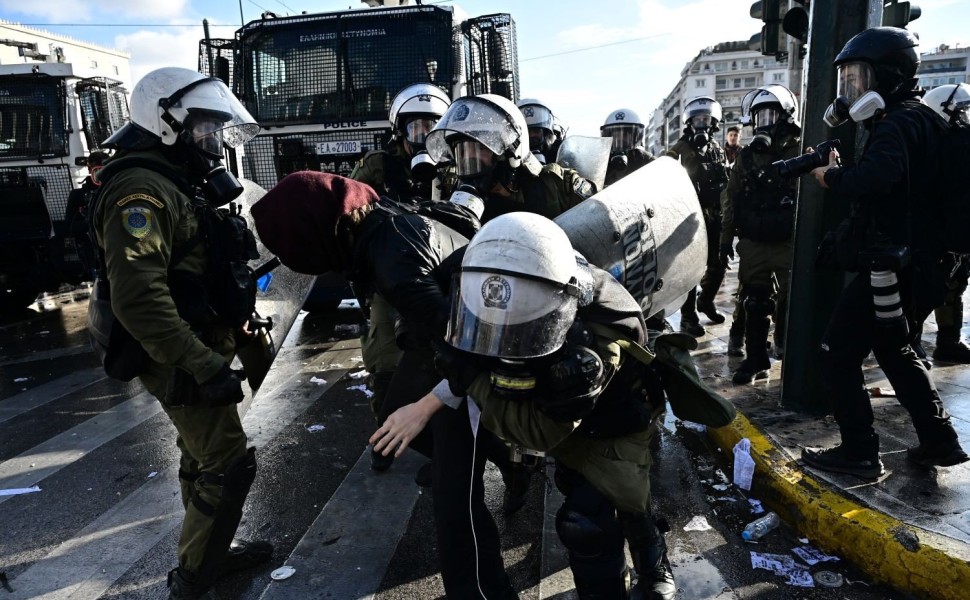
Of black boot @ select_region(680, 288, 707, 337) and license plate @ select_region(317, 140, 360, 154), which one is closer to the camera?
black boot @ select_region(680, 288, 707, 337)

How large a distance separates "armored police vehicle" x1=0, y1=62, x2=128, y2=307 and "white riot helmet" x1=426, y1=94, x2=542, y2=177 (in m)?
7.42

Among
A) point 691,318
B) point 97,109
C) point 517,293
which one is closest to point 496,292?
point 517,293

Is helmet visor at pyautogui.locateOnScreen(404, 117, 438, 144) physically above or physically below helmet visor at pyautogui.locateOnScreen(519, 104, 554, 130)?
below

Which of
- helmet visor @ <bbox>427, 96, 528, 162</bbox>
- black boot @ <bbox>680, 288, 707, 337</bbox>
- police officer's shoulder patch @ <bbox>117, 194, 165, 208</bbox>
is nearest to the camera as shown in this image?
police officer's shoulder patch @ <bbox>117, 194, 165, 208</bbox>

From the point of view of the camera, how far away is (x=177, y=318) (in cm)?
222

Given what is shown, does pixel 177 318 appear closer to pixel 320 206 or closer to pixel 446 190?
pixel 320 206

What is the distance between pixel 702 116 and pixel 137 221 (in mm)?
5696

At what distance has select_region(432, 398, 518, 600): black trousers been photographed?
2152 millimetres

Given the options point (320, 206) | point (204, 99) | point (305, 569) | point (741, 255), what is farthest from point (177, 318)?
point (741, 255)

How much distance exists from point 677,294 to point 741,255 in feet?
7.59

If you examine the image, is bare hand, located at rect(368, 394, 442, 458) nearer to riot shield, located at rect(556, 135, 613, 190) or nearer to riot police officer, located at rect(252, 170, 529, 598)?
riot police officer, located at rect(252, 170, 529, 598)

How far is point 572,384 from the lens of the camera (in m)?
1.72

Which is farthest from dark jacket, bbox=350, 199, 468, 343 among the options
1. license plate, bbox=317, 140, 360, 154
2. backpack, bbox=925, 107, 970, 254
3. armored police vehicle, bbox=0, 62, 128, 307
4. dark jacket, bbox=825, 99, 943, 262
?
armored police vehicle, bbox=0, 62, 128, 307

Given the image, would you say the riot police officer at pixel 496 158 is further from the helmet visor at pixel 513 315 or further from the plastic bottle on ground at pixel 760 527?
the plastic bottle on ground at pixel 760 527
